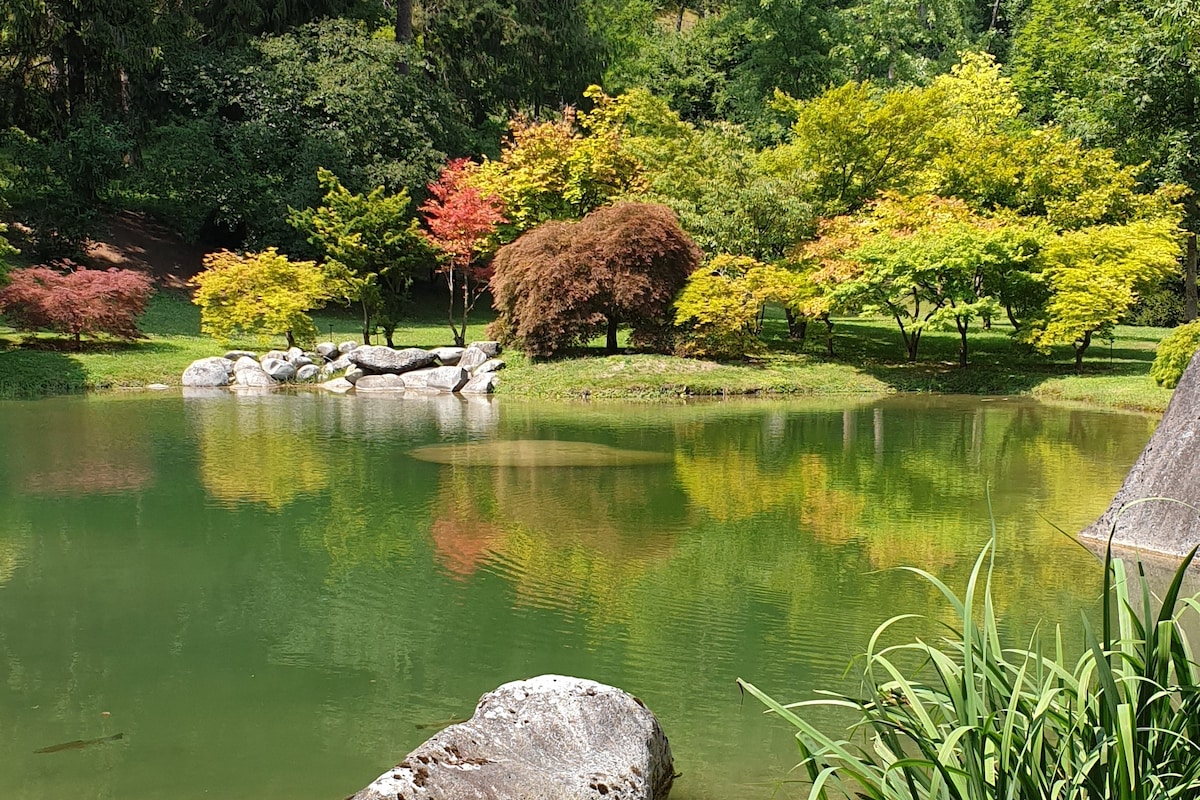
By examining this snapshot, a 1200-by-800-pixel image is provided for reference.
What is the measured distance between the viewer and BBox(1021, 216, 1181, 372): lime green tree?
1866 cm

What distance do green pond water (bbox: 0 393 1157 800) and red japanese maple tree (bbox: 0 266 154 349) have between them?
6.64 metres

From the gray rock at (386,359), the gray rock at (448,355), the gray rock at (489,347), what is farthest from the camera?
the gray rock at (489,347)

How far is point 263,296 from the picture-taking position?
20844 millimetres

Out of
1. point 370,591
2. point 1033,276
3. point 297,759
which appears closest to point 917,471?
point 370,591

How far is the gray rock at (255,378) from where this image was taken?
64.1 feet

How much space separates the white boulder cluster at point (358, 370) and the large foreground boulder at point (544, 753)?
15.8 metres

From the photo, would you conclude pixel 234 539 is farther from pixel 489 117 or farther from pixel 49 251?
pixel 489 117

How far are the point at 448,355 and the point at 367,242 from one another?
3.23 metres

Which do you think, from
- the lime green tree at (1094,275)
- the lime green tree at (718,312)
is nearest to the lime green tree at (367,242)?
the lime green tree at (718,312)

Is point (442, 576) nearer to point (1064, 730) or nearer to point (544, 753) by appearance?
point (544, 753)

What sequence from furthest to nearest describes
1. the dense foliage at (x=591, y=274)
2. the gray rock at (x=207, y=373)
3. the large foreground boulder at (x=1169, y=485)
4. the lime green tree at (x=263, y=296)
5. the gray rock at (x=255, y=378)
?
1. the lime green tree at (x=263, y=296)
2. the dense foliage at (x=591, y=274)
3. the gray rock at (x=255, y=378)
4. the gray rock at (x=207, y=373)
5. the large foreground boulder at (x=1169, y=485)

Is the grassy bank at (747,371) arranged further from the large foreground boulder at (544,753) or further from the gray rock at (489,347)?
the large foreground boulder at (544,753)

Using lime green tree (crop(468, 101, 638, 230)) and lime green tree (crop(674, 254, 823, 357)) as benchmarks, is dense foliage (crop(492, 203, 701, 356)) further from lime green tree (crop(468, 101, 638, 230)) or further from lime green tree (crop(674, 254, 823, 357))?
lime green tree (crop(468, 101, 638, 230))

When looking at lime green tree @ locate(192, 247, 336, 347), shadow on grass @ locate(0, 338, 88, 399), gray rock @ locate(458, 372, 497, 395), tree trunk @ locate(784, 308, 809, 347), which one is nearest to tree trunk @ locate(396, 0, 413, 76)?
lime green tree @ locate(192, 247, 336, 347)
